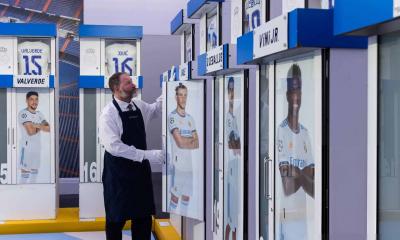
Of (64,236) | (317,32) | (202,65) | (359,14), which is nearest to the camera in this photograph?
(359,14)

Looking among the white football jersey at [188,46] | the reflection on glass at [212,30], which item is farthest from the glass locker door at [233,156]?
the white football jersey at [188,46]

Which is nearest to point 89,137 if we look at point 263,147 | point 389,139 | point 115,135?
point 115,135

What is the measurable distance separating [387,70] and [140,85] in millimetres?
5199

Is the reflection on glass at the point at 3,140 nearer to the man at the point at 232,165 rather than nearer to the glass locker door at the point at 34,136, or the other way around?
the glass locker door at the point at 34,136

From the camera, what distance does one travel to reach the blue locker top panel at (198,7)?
14.0 ft

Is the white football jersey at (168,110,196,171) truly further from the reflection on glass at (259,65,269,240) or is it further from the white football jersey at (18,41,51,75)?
the white football jersey at (18,41,51,75)

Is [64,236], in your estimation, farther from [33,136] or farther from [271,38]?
[271,38]

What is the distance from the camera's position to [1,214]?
6.98 metres

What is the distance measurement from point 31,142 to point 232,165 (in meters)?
3.87

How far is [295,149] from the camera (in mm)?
2559

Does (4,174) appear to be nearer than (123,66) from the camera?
Yes

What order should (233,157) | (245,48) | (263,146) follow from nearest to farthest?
(245,48) < (263,146) < (233,157)

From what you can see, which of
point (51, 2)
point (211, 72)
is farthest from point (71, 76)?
point (211, 72)

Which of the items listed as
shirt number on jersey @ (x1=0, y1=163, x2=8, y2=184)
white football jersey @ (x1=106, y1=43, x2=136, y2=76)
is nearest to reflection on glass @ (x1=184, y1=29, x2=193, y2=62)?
white football jersey @ (x1=106, y1=43, x2=136, y2=76)
